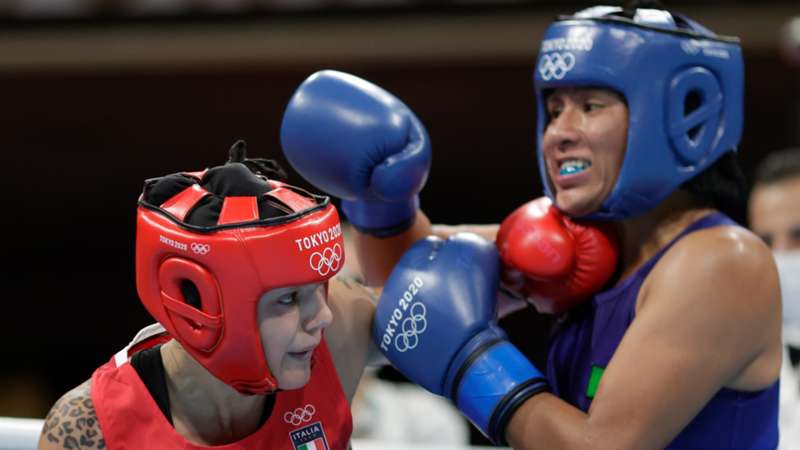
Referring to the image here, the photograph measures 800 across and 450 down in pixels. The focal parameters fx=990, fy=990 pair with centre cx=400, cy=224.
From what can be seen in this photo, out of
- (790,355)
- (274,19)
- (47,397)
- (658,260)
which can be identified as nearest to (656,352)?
(658,260)

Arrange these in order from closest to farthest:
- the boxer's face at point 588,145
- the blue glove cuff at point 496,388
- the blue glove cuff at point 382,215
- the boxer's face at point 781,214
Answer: the blue glove cuff at point 496,388 → the boxer's face at point 588,145 → the blue glove cuff at point 382,215 → the boxer's face at point 781,214

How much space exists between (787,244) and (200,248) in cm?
326

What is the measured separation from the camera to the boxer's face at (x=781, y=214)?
4086 millimetres

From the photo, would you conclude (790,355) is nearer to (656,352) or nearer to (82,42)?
(656,352)

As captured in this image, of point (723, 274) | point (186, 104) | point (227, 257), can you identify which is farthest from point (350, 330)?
point (186, 104)

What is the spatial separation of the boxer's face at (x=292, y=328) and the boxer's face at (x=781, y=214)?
3.04 meters

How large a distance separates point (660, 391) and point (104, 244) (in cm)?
631

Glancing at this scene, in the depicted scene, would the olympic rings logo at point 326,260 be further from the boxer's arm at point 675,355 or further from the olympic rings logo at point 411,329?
the boxer's arm at point 675,355

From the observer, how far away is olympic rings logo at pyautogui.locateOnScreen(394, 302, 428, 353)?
6.10 feet

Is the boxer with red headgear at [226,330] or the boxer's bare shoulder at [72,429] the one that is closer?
the boxer with red headgear at [226,330]

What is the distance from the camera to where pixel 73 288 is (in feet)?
24.6

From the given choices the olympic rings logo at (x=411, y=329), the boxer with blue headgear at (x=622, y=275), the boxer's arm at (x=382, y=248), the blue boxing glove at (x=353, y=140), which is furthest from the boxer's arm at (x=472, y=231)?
the olympic rings logo at (x=411, y=329)

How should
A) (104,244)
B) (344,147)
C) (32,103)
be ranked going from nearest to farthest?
1. (344,147)
2. (32,103)
3. (104,244)

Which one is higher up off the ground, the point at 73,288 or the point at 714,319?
the point at 714,319
